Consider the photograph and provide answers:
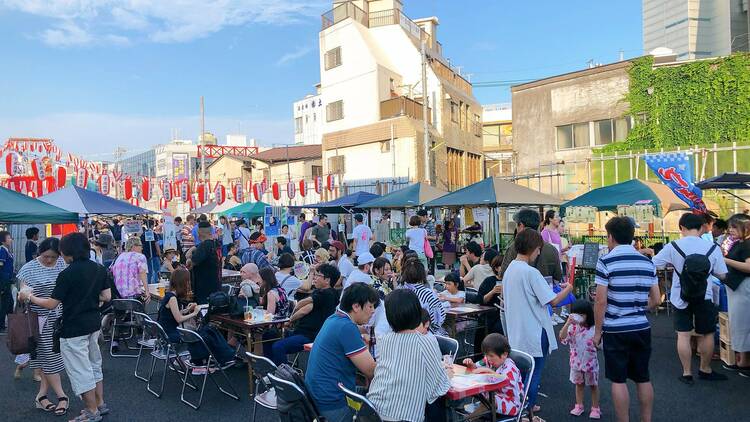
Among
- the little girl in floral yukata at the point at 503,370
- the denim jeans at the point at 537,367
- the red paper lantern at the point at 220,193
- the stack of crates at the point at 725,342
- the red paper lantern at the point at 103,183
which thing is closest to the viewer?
the little girl in floral yukata at the point at 503,370

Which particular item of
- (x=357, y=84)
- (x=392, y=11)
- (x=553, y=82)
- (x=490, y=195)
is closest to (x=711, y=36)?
(x=553, y=82)

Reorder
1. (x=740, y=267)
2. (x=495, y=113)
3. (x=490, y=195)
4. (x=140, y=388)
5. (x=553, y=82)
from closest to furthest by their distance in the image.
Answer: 1. (x=740, y=267)
2. (x=140, y=388)
3. (x=490, y=195)
4. (x=553, y=82)
5. (x=495, y=113)

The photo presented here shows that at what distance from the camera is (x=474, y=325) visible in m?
6.70

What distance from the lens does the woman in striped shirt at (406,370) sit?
3.19 metres

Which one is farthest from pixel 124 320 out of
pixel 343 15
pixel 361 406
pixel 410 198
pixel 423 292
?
pixel 343 15

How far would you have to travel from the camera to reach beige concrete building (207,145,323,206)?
30.2 meters

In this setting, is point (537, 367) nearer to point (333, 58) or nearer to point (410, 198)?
point (410, 198)

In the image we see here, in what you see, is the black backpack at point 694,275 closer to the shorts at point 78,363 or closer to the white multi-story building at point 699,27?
the shorts at point 78,363

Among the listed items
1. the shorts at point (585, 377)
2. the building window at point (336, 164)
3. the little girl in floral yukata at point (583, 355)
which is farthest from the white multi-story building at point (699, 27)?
the shorts at point (585, 377)

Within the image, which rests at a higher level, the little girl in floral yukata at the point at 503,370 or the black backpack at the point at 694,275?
the black backpack at the point at 694,275

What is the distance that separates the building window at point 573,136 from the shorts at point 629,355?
61.6ft

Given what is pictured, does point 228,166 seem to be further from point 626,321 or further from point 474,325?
point 626,321

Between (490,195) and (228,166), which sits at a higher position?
(228,166)

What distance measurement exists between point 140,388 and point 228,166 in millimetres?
28796
